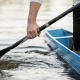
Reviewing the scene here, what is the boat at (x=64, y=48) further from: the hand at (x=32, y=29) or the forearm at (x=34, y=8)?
the forearm at (x=34, y=8)

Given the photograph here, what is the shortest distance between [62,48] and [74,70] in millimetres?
1143

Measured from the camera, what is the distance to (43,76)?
6.81m

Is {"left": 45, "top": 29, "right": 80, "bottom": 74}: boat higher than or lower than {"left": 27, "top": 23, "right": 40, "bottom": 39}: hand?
lower

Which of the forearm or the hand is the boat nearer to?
the hand

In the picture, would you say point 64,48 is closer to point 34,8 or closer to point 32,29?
point 32,29

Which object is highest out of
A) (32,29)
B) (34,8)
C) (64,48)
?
(34,8)

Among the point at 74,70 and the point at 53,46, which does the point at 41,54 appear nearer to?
the point at 53,46

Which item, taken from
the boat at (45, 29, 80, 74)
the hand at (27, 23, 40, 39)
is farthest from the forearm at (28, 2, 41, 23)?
the boat at (45, 29, 80, 74)

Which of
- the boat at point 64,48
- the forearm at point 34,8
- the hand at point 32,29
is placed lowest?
the boat at point 64,48

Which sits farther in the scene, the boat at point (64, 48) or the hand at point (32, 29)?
the boat at point (64, 48)

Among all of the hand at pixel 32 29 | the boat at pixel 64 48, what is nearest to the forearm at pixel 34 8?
the hand at pixel 32 29

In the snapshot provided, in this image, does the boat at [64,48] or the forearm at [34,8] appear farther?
the boat at [64,48]

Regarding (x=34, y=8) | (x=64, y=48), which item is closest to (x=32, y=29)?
(x=34, y=8)

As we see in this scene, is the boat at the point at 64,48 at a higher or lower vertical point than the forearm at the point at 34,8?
lower
